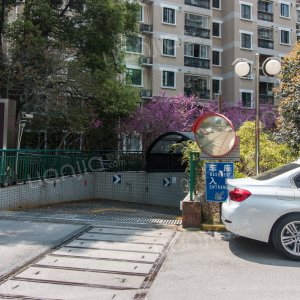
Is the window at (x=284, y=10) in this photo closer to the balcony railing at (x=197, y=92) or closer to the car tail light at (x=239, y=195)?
the balcony railing at (x=197, y=92)

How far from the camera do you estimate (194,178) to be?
7758mm

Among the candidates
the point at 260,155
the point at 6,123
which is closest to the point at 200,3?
the point at 6,123

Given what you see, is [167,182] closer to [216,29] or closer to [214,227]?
[214,227]

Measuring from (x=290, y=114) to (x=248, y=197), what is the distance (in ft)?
22.1

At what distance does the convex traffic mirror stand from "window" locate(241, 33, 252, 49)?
91.7 ft

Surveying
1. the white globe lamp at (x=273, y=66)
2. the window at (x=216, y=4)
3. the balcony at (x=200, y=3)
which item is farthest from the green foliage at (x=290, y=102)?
the window at (x=216, y=4)

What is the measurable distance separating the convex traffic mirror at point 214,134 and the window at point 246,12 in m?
29.2

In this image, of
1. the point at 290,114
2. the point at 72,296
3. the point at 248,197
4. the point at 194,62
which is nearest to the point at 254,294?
the point at 248,197

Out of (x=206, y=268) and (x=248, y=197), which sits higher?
(x=248, y=197)

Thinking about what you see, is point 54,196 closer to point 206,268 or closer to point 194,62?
point 206,268

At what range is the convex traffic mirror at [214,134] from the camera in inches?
286

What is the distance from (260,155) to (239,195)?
4079 millimetres

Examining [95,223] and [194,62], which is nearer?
[95,223]

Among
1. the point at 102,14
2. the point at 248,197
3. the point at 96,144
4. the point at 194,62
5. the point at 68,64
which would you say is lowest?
the point at 248,197
